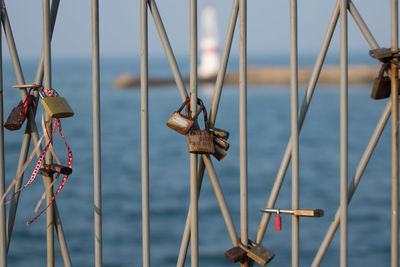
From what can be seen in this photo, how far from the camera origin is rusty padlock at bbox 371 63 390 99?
7.91 ft

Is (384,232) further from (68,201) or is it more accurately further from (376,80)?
(376,80)

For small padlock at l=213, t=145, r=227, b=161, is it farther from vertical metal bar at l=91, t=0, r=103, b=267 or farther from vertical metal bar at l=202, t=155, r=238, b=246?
vertical metal bar at l=91, t=0, r=103, b=267

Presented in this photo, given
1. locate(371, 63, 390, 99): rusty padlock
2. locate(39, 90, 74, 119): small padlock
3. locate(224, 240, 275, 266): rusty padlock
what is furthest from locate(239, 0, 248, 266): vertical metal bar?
locate(39, 90, 74, 119): small padlock

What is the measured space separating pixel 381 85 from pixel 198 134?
0.72m

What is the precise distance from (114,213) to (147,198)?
14714 mm

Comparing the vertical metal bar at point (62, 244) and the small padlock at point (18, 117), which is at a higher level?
the small padlock at point (18, 117)

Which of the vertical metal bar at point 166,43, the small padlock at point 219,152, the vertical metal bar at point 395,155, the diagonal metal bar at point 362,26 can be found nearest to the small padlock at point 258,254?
the small padlock at point 219,152

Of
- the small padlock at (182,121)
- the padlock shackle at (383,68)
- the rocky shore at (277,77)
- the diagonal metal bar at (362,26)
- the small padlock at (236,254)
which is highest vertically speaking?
the rocky shore at (277,77)

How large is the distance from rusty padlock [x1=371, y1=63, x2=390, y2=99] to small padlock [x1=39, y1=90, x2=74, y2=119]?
1.14 m

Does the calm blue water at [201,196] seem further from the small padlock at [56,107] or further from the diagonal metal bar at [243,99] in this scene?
the small padlock at [56,107]

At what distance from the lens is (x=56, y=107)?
7.63ft

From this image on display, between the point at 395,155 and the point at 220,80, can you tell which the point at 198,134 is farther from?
the point at 395,155

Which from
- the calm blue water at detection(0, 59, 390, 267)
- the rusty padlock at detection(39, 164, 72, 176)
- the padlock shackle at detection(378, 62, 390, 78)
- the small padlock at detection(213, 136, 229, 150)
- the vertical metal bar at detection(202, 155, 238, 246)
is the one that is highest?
the padlock shackle at detection(378, 62, 390, 78)

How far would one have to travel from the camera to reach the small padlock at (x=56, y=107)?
2.31 meters
